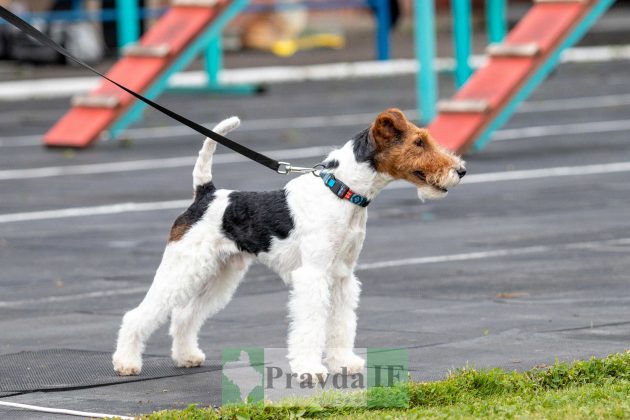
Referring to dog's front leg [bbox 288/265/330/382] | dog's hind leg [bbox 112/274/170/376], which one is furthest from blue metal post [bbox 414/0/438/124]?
dog's front leg [bbox 288/265/330/382]

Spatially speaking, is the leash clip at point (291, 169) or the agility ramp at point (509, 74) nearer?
the leash clip at point (291, 169)

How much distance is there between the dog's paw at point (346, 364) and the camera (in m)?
7.29

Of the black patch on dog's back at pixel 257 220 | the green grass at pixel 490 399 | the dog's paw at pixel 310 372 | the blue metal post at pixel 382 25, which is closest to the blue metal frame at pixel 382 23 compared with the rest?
the blue metal post at pixel 382 25

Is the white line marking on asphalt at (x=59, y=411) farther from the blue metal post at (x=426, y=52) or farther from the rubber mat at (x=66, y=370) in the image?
the blue metal post at (x=426, y=52)

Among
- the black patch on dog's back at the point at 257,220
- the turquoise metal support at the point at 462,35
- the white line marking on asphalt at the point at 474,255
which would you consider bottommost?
the black patch on dog's back at the point at 257,220

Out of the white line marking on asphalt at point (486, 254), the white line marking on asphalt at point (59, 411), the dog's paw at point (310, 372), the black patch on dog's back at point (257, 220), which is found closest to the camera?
the white line marking on asphalt at point (59, 411)

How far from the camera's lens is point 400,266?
1127cm

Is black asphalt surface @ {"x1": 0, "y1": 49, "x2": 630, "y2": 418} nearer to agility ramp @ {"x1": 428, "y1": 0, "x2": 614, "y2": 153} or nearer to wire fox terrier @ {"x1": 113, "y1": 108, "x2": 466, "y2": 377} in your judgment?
wire fox terrier @ {"x1": 113, "y1": 108, "x2": 466, "y2": 377}

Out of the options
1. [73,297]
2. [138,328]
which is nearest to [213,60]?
[73,297]

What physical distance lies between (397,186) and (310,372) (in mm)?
9254

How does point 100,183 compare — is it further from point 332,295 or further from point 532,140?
point 332,295

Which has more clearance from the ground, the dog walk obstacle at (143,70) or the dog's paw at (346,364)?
the dog walk obstacle at (143,70)

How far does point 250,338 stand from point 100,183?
28.2 ft

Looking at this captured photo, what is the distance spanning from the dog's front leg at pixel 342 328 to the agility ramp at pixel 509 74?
34.0ft
